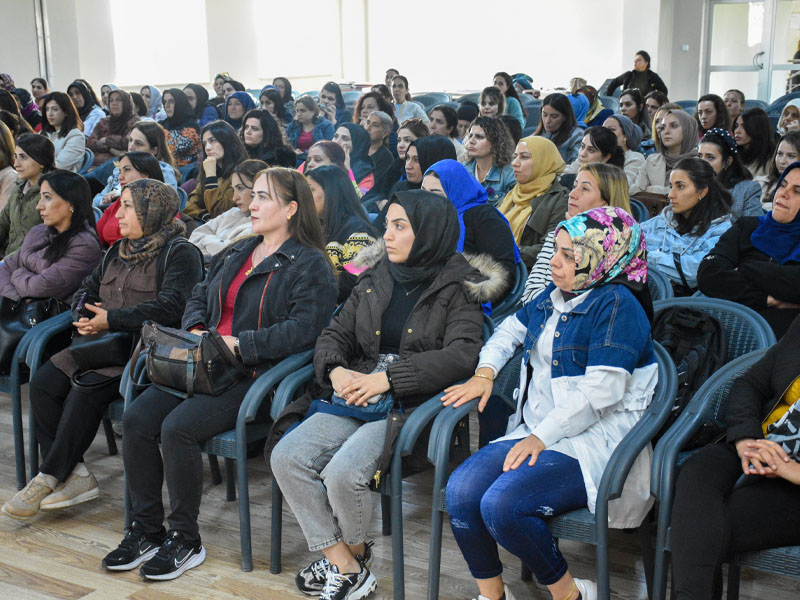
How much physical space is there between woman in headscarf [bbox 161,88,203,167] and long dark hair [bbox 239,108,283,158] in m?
1.25

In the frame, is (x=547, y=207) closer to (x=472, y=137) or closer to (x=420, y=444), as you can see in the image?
(x=472, y=137)

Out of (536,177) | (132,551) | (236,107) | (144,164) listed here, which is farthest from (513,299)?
(236,107)

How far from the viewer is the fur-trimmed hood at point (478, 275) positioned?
250 centimetres

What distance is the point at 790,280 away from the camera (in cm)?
282

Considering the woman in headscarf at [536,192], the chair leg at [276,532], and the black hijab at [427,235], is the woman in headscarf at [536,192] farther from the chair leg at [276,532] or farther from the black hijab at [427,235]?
the chair leg at [276,532]

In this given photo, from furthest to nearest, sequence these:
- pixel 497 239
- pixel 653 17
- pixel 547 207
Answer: pixel 653 17 < pixel 547 207 < pixel 497 239

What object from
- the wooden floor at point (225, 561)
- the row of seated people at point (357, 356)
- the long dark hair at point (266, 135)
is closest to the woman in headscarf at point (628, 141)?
the row of seated people at point (357, 356)

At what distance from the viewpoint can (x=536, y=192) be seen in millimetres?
3934

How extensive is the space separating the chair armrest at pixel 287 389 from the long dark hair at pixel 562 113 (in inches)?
148

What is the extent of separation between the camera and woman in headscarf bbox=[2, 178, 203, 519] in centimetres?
289

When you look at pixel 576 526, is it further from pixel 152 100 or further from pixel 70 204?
pixel 152 100

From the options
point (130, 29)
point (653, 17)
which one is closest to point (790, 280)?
point (653, 17)

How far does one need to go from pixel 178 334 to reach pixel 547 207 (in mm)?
1854

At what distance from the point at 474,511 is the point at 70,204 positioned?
212cm
